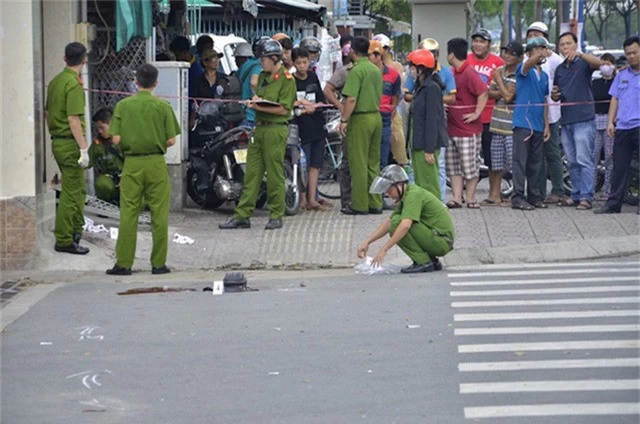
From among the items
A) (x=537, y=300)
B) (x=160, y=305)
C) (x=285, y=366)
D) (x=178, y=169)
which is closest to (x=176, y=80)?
(x=178, y=169)

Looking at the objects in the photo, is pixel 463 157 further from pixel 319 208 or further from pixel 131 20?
pixel 131 20

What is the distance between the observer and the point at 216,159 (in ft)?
49.6

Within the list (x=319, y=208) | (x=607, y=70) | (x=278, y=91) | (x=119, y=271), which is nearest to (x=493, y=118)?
(x=607, y=70)

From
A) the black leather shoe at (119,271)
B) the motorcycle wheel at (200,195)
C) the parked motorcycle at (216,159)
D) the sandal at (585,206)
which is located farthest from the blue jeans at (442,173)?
the black leather shoe at (119,271)

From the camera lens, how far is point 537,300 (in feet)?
33.5

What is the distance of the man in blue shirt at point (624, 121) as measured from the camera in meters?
14.1

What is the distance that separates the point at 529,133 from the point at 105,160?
4737 millimetres

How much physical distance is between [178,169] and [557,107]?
173 inches

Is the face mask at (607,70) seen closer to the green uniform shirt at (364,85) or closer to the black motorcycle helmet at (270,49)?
the green uniform shirt at (364,85)

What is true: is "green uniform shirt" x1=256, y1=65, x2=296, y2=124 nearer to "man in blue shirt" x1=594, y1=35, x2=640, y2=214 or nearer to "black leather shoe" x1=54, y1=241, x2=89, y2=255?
"black leather shoe" x1=54, y1=241, x2=89, y2=255

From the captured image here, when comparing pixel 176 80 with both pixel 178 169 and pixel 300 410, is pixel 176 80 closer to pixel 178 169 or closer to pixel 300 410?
pixel 178 169

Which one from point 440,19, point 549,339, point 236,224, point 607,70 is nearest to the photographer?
point 549,339

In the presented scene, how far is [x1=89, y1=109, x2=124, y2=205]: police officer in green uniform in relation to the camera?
1436 cm

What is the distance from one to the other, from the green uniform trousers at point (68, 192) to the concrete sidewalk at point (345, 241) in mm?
225
